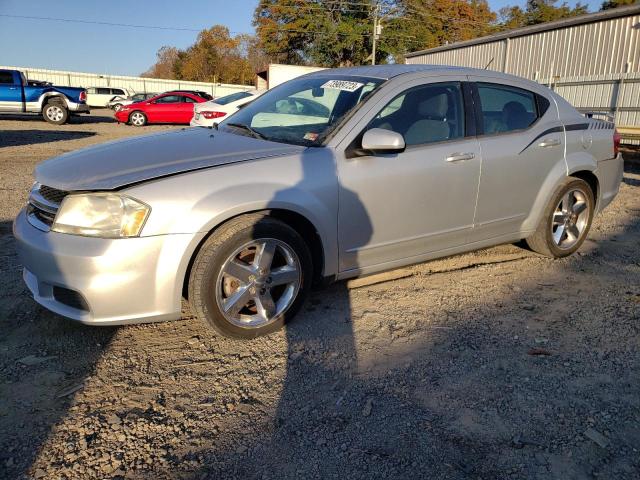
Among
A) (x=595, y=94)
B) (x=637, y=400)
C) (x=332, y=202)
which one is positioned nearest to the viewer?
(x=637, y=400)

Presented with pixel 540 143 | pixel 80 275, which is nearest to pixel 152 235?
pixel 80 275

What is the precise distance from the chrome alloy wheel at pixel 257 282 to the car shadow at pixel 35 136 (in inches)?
472

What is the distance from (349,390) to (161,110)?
21.9 m

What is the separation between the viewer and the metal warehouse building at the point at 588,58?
12.2m

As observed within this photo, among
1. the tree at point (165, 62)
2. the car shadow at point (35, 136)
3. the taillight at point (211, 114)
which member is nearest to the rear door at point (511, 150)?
the taillight at point (211, 114)

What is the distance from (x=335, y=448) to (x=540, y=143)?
318cm

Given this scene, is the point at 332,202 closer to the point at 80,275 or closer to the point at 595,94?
the point at 80,275

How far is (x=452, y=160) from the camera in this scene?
3.73 metres

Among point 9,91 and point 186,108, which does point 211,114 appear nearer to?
point 9,91

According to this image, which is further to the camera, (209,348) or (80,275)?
(209,348)

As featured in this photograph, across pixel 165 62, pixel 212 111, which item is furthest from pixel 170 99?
pixel 165 62

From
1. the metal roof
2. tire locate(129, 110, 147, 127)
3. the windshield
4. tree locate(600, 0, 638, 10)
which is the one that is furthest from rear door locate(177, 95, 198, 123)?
tree locate(600, 0, 638, 10)

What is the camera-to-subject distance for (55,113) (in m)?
19.9

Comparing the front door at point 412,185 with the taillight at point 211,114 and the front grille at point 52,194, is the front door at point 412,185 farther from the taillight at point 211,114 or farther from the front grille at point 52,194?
the taillight at point 211,114
